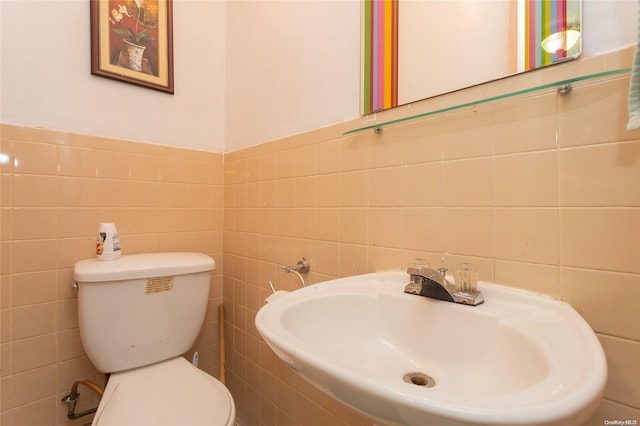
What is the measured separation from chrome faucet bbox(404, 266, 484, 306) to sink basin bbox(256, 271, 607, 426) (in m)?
0.02

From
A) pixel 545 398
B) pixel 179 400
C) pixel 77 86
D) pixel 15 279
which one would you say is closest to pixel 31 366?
pixel 15 279

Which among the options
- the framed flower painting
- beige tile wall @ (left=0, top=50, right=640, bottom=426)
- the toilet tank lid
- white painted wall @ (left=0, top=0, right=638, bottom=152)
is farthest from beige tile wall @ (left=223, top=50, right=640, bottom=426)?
the framed flower painting

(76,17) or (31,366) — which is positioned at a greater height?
(76,17)

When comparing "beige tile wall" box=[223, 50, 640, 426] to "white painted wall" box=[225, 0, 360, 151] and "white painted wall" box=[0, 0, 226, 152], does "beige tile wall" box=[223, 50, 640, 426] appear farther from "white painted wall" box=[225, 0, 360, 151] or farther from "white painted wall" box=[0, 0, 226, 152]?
"white painted wall" box=[0, 0, 226, 152]

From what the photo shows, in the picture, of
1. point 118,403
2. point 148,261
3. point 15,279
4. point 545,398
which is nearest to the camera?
point 545,398

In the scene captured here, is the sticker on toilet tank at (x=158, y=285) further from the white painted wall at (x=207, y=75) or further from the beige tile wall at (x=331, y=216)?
the white painted wall at (x=207, y=75)

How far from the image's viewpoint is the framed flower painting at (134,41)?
3.81 ft

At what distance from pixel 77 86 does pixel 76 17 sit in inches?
10.1

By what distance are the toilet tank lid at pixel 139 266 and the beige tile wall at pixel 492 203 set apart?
302 millimetres

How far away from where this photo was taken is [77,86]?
112cm

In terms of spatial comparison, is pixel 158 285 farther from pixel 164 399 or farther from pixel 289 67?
pixel 289 67

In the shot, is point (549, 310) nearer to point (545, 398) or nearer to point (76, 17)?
point (545, 398)

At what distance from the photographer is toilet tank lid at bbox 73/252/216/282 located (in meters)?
0.96

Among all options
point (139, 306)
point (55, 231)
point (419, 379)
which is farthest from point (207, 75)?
point (419, 379)
